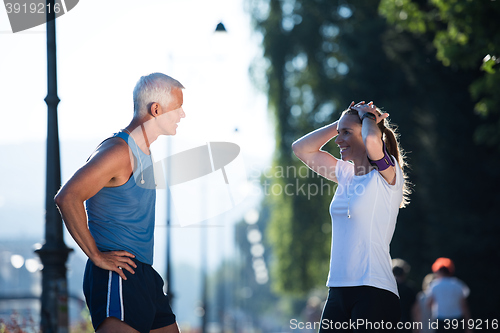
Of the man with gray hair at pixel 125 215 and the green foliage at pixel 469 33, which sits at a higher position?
the green foliage at pixel 469 33

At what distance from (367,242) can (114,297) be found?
4.70ft

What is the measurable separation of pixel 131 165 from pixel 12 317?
475 cm

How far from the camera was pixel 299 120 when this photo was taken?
2081 cm

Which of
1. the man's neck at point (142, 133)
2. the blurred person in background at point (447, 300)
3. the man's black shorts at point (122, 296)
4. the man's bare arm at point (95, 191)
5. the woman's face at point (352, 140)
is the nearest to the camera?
the man's bare arm at point (95, 191)

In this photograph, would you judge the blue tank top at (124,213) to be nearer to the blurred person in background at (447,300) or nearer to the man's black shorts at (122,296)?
the man's black shorts at (122,296)

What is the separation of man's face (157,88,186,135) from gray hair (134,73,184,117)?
27 millimetres

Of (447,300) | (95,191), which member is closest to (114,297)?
(95,191)

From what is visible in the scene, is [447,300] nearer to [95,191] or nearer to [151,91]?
[151,91]

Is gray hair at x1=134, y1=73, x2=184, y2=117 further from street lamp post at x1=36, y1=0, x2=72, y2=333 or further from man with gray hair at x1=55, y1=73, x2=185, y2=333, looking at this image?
street lamp post at x1=36, y1=0, x2=72, y2=333

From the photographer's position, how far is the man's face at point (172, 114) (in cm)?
364

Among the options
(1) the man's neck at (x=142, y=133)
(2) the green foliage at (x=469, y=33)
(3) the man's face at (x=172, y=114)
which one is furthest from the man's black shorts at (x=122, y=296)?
(2) the green foliage at (x=469, y=33)

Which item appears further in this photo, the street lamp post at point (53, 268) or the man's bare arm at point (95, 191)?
the street lamp post at point (53, 268)

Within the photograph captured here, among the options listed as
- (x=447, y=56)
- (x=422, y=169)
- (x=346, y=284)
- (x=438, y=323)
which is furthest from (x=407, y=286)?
(x=422, y=169)

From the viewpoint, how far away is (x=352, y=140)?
4.20 meters
